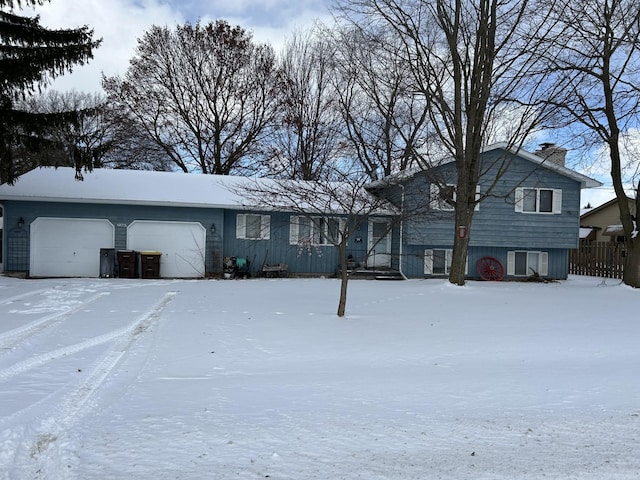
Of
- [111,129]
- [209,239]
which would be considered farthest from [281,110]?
[209,239]

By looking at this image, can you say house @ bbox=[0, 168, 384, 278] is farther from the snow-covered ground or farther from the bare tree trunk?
the snow-covered ground

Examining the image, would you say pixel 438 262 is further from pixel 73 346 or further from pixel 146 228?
pixel 73 346

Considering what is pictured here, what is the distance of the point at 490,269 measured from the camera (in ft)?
62.8

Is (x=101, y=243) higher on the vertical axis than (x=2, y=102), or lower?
lower

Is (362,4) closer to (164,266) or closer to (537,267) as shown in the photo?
(164,266)

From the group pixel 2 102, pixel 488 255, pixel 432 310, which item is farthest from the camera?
pixel 488 255

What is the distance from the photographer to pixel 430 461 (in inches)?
130

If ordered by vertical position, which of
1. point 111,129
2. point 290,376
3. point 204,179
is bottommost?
point 290,376

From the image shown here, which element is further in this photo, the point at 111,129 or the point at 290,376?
the point at 111,129

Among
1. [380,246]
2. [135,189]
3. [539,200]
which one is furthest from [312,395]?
[539,200]

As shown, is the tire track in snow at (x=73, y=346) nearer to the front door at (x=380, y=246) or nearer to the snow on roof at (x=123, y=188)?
the snow on roof at (x=123, y=188)

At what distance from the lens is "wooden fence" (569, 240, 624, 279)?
69.6 ft

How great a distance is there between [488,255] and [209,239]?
10779 millimetres

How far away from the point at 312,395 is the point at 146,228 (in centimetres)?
1395
